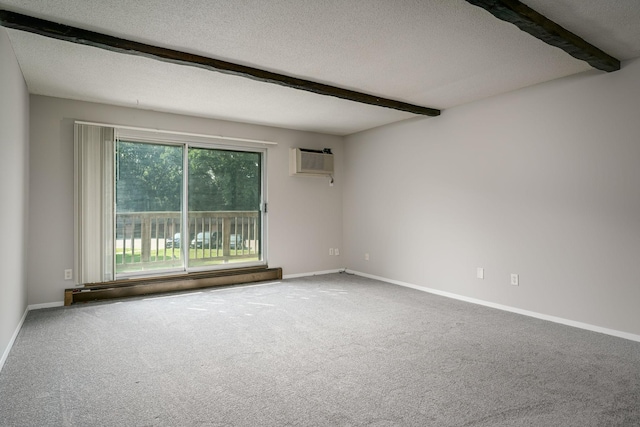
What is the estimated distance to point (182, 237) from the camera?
4.97 m

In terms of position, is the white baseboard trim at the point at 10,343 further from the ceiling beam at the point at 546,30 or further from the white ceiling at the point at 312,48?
the ceiling beam at the point at 546,30

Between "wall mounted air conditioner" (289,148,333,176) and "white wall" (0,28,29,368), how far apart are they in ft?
10.4

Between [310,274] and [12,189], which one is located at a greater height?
[12,189]

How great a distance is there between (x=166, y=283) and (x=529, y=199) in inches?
166

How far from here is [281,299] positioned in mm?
4383

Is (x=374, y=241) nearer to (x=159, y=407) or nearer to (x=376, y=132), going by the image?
(x=376, y=132)

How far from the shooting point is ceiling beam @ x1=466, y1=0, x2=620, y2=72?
212 centimetres

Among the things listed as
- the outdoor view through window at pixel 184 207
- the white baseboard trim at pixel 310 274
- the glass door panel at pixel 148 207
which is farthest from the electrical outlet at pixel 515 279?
the glass door panel at pixel 148 207

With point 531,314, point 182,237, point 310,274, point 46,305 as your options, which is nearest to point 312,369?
point 531,314

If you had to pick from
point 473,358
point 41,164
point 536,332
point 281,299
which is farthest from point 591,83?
point 41,164

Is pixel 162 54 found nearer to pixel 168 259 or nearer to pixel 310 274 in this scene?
pixel 168 259

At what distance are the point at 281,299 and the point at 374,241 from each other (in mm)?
1890

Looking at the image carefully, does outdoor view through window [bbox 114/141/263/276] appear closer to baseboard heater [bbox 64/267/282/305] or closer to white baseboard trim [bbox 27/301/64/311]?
baseboard heater [bbox 64/267/282/305]

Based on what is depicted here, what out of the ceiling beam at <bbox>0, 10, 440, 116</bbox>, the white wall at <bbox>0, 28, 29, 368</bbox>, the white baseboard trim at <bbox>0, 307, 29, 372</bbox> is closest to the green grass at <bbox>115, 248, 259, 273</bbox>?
the white wall at <bbox>0, 28, 29, 368</bbox>
